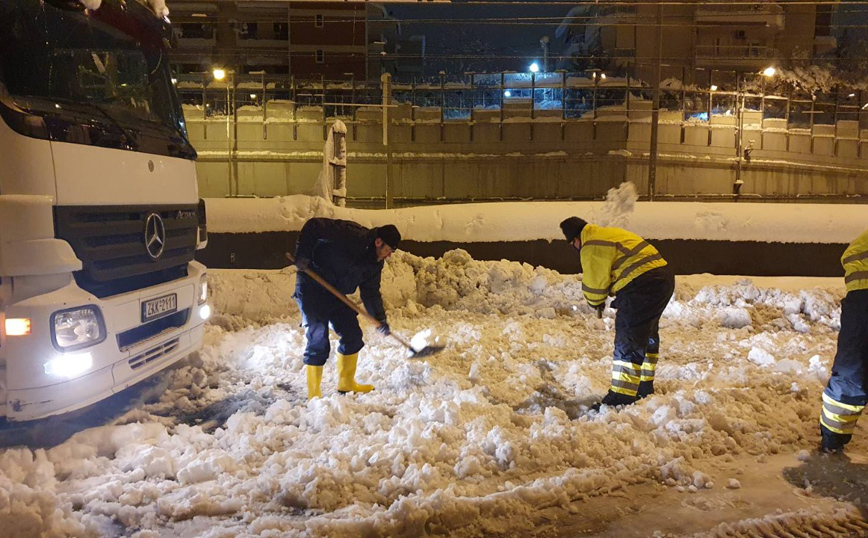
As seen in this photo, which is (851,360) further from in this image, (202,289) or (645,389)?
(202,289)

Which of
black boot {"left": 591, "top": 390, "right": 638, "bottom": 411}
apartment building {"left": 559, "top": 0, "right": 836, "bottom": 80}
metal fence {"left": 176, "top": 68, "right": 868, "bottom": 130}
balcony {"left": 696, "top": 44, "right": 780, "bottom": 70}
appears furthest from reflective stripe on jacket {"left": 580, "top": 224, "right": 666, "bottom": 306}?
balcony {"left": 696, "top": 44, "right": 780, "bottom": 70}

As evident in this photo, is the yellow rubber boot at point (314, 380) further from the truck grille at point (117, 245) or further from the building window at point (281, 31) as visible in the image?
the building window at point (281, 31)

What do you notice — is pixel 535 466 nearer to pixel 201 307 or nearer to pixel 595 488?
pixel 595 488

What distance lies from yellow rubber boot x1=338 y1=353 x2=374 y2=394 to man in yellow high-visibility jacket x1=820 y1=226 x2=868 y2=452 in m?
3.32

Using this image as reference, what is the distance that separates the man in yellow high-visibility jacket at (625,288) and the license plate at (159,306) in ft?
9.88

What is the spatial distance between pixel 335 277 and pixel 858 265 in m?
3.60

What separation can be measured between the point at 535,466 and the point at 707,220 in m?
6.41

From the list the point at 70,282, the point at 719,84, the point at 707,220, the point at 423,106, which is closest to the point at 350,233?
the point at 70,282

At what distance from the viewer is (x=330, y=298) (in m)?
5.23

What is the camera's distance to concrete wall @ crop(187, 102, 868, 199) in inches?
737

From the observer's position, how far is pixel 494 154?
1938 cm

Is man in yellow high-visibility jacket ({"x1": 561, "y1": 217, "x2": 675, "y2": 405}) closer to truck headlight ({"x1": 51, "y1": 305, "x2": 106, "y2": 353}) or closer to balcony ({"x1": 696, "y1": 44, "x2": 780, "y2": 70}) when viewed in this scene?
truck headlight ({"x1": 51, "y1": 305, "x2": 106, "y2": 353})

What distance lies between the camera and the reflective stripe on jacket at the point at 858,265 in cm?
390

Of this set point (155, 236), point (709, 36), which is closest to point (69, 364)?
point (155, 236)
